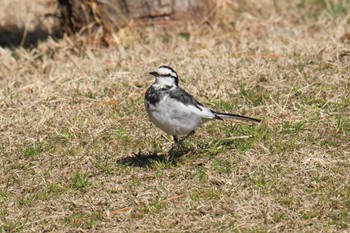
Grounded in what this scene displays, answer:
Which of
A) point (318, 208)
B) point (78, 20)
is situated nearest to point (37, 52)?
point (78, 20)

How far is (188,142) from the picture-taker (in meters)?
6.73

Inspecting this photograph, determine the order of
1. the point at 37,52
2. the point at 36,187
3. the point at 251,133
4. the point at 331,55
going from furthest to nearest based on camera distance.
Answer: the point at 37,52
the point at 331,55
the point at 251,133
the point at 36,187

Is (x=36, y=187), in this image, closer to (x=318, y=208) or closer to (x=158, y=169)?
(x=158, y=169)

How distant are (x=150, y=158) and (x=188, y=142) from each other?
1.32 ft

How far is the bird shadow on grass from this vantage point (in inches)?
250

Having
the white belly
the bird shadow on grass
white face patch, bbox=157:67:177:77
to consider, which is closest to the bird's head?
white face patch, bbox=157:67:177:77

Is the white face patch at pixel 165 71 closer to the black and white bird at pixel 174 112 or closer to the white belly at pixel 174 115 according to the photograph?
the black and white bird at pixel 174 112

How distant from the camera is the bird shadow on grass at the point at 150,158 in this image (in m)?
6.36

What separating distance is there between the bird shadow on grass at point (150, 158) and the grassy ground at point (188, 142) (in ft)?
0.06

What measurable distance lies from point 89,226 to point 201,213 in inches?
31.2

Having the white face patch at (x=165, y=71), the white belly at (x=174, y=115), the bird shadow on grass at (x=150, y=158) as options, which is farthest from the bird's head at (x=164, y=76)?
the bird shadow on grass at (x=150, y=158)

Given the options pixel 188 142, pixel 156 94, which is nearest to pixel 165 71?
pixel 156 94

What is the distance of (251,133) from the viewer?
263 inches

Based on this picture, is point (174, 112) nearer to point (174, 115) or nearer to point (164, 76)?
point (174, 115)
